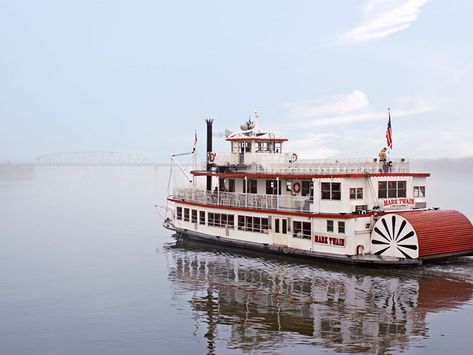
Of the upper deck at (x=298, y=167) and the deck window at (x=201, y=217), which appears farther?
the deck window at (x=201, y=217)

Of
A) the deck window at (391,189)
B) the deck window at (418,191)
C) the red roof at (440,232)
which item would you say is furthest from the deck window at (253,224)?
the deck window at (418,191)

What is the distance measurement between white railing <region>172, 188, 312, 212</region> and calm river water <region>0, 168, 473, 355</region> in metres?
3.41

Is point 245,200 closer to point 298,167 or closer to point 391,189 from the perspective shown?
point 298,167

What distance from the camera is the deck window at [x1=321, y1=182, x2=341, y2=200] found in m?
35.6

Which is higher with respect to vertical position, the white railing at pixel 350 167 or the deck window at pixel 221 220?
the white railing at pixel 350 167

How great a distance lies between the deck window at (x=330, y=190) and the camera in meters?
35.6

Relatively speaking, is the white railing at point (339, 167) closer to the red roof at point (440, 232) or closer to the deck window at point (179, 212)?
the red roof at point (440, 232)

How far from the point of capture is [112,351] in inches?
912

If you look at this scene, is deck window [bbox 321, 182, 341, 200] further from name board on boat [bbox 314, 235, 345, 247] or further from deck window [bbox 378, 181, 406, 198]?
deck window [bbox 378, 181, 406, 198]

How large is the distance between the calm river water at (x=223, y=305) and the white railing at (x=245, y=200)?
3409 millimetres

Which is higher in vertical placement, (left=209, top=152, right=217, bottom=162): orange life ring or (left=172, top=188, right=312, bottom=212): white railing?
(left=209, top=152, right=217, bottom=162): orange life ring

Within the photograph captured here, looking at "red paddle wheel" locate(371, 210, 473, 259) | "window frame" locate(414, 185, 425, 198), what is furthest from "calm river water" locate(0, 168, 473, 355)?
"window frame" locate(414, 185, 425, 198)

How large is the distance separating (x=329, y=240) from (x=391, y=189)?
5336mm

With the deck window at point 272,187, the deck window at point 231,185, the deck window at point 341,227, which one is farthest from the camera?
the deck window at point 231,185
